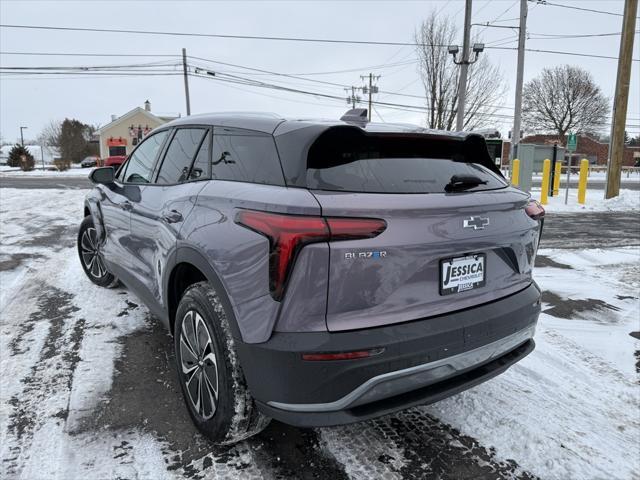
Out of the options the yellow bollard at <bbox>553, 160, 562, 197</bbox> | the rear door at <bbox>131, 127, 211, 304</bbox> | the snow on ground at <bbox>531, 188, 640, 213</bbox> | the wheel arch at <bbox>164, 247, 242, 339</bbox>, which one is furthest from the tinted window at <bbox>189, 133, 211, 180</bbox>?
the yellow bollard at <bbox>553, 160, 562, 197</bbox>

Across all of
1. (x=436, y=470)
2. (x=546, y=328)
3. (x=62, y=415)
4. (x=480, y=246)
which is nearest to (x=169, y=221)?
(x=62, y=415)

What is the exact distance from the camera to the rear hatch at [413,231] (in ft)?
6.17

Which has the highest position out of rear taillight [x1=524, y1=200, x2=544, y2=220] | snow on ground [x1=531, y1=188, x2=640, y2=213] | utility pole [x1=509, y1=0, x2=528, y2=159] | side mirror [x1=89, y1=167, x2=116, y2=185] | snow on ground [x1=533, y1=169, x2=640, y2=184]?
utility pole [x1=509, y1=0, x2=528, y2=159]

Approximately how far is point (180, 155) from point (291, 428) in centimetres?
187

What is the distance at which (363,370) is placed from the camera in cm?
186

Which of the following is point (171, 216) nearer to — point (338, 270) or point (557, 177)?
point (338, 270)

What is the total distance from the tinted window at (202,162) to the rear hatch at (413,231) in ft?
2.88

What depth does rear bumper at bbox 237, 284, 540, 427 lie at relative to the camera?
6.07ft

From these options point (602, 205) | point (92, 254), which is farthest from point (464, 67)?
point (92, 254)

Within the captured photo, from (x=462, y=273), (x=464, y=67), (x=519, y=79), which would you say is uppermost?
(x=464, y=67)

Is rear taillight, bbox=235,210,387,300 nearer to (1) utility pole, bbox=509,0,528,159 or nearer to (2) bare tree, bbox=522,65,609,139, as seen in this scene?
(1) utility pole, bbox=509,0,528,159

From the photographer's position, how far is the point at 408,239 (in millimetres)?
1957

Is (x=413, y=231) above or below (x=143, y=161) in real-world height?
below

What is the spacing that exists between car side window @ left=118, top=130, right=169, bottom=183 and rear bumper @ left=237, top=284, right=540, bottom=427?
2.03 metres
